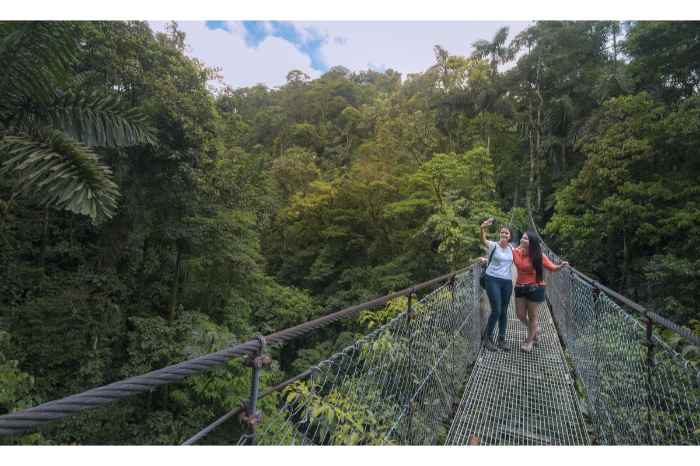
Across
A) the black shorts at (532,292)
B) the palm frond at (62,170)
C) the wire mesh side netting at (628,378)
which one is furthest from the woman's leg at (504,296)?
the palm frond at (62,170)

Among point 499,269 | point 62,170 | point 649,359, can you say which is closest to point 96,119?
point 62,170

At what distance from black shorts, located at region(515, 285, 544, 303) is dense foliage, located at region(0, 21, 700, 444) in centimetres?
353

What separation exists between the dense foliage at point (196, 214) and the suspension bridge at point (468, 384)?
2673 millimetres

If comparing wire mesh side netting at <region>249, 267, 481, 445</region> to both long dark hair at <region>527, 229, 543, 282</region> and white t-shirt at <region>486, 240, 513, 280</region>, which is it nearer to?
white t-shirt at <region>486, 240, 513, 280</region>

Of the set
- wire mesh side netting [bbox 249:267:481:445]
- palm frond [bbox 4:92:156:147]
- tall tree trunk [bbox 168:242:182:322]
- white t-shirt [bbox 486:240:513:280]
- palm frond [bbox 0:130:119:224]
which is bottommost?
tall tree trunk [bbox 168:242:182:322]

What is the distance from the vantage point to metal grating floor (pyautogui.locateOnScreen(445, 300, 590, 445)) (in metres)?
2.17

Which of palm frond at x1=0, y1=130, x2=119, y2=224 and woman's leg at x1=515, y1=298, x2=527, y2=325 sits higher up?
palm frond at x1=0, y1=130, x2=119, y2=224

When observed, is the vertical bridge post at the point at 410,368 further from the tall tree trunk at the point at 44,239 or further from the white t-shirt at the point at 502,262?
the tall tree trunk at the point at 44,239

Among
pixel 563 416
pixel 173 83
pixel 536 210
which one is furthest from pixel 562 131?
pixel 563 416

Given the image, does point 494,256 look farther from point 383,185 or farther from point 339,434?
point 383,185

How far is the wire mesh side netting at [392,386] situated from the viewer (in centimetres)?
131

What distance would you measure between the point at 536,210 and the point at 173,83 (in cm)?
1344

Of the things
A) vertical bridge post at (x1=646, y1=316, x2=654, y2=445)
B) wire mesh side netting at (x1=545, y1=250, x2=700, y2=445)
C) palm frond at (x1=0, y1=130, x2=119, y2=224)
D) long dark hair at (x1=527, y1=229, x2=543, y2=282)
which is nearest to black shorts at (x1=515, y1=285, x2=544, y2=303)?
long dark hair at (x1=527, y1=229, x2=543, y2=282)

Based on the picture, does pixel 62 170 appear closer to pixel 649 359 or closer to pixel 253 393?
pixel 253 393
